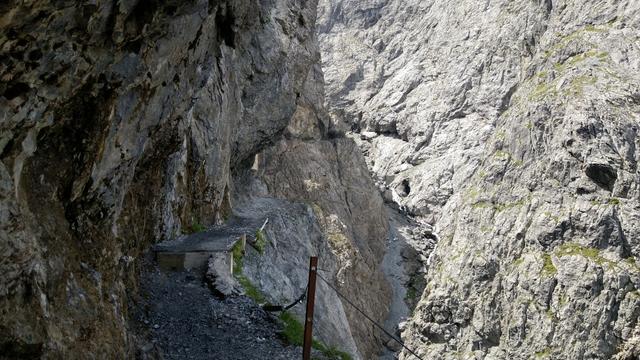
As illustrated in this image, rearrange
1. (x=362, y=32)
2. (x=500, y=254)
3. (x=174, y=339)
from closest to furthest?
(x=174, y=339)
(x=500, y=254)
(x=362, y=32)

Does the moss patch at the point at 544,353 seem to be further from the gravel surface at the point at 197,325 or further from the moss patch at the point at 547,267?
the gravel surface at the point at 197,325

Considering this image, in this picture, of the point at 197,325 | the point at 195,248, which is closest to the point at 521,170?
the point at 195,248

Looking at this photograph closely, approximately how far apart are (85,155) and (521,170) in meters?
93.9

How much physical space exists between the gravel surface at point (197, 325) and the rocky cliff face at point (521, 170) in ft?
228

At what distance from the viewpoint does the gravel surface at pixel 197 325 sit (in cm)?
1568

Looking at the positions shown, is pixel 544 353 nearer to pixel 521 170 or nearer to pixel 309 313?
pixel 521 170

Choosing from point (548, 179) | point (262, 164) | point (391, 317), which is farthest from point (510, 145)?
point (262, 164)

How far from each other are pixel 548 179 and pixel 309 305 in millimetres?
89059

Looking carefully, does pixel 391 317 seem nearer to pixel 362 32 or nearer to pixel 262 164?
pixel 262 164

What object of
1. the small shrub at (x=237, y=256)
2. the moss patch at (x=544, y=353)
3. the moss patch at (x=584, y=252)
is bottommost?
the moss patch at (x=544, y=353)

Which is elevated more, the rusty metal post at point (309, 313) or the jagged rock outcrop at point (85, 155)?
the jagged rock outcrop at point (85, 155)

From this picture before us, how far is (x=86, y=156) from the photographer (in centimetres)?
1361

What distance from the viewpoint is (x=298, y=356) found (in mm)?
16719

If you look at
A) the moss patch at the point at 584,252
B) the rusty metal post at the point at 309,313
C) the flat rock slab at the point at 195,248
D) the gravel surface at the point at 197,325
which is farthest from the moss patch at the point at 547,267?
the rusty metal post at the point at 309,313
